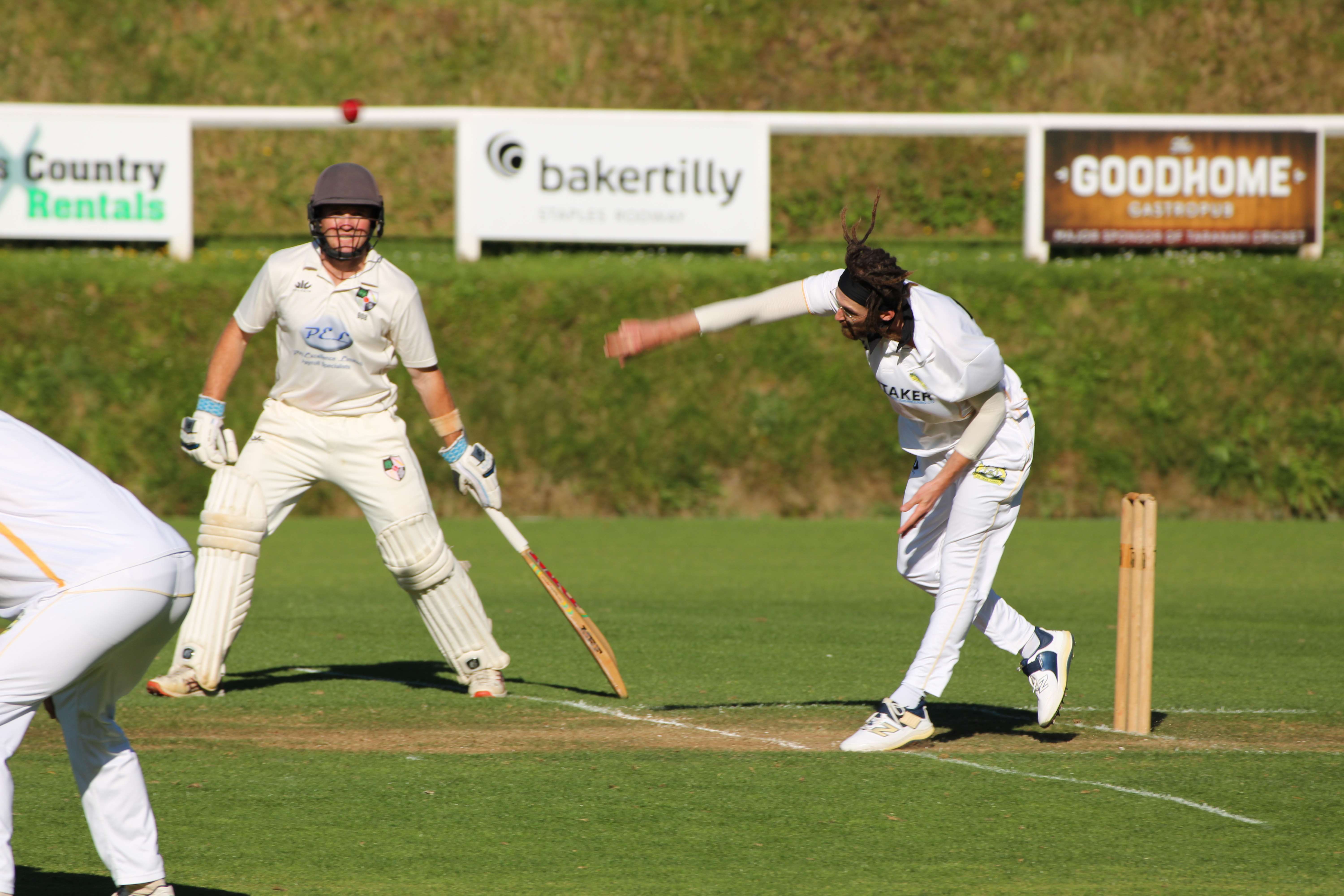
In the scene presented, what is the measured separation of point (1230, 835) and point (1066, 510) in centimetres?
913

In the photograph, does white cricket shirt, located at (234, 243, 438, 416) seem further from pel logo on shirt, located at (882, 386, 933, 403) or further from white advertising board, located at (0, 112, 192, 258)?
white advertising board, located at (0, 112, 192, 258)

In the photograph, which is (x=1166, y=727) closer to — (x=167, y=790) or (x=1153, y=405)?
(x=167, y=790)

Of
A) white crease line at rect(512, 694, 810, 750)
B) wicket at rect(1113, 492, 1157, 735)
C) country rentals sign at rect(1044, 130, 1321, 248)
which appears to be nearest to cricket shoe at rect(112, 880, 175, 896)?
white crease line at rect(512, 694, 810, 750)

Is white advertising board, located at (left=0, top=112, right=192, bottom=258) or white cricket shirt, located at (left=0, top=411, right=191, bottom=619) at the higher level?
white advertising board, located at (left=0, top=112, right=192, bottom=258)

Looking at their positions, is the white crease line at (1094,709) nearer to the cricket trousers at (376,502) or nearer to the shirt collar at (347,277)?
the cricket trousers at (376,502)

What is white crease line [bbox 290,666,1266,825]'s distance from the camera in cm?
515

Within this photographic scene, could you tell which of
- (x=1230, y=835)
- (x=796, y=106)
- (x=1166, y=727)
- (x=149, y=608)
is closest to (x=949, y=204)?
(x=796, y=106)

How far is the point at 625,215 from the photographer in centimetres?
1448

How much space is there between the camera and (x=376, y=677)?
7.48m

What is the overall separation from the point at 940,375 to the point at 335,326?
2.76m

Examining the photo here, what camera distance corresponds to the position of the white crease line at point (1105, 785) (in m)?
5.05

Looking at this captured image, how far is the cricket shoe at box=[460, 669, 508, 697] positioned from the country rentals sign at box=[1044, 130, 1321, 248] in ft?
31.9

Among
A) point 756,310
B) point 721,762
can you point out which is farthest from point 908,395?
point 721,762

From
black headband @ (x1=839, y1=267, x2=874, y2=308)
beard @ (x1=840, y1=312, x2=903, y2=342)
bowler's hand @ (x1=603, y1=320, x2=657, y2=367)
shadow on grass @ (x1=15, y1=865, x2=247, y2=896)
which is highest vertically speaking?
black headband @ (x1=839, y1=267, x2=874, y2=308)
